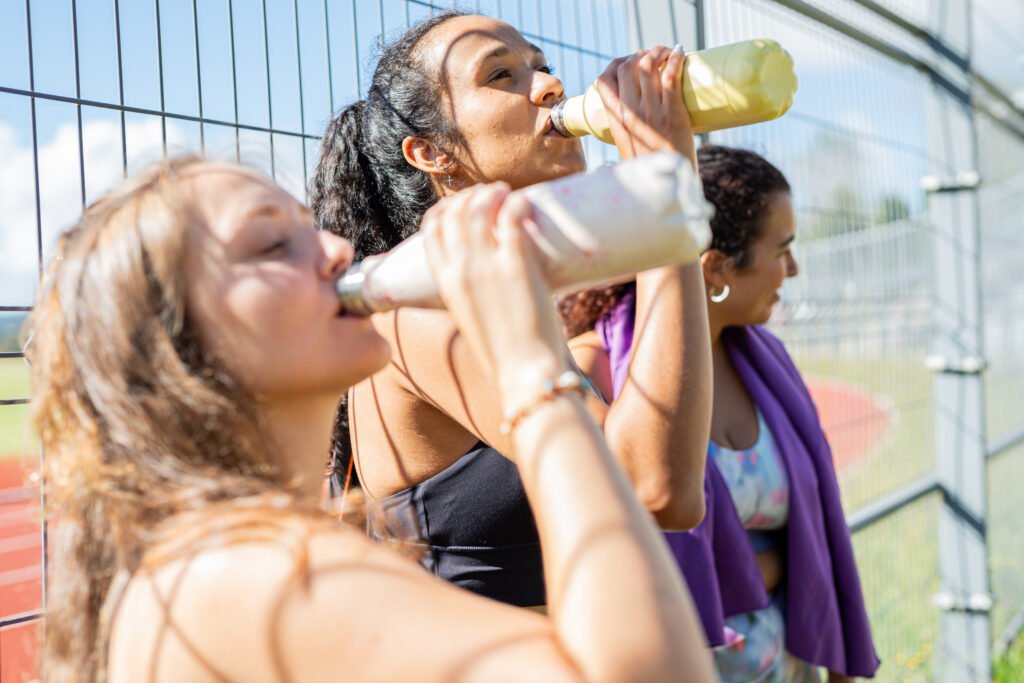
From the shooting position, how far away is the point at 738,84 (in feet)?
4.63

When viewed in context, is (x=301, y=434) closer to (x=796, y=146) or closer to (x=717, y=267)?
(x=717, y=267)

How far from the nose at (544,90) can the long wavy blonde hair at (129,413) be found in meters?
0.78

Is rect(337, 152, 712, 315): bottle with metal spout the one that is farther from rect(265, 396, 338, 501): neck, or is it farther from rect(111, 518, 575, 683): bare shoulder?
rect(111, 518, 575, 683): bare shoulder

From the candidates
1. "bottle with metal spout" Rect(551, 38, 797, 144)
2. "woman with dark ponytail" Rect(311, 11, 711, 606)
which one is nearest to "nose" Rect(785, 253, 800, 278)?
"woman with dark ponytail" Rect(311, 11, 711, 606)

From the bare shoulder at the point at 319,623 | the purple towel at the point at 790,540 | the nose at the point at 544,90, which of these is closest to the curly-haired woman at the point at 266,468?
the bare shoulder at the point at 319,623

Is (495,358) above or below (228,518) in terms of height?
above

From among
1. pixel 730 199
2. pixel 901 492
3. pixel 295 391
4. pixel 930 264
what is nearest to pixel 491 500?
pixel 295 391

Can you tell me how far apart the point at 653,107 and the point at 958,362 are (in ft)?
11.0

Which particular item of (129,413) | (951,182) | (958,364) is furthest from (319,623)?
(951,182)

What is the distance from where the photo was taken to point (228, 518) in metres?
0.96

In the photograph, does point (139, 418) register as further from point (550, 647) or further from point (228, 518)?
point (550, 647)

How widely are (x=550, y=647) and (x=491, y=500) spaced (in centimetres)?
72

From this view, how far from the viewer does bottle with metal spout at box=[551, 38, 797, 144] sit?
139 cm

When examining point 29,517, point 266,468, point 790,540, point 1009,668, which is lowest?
point 1009,668
